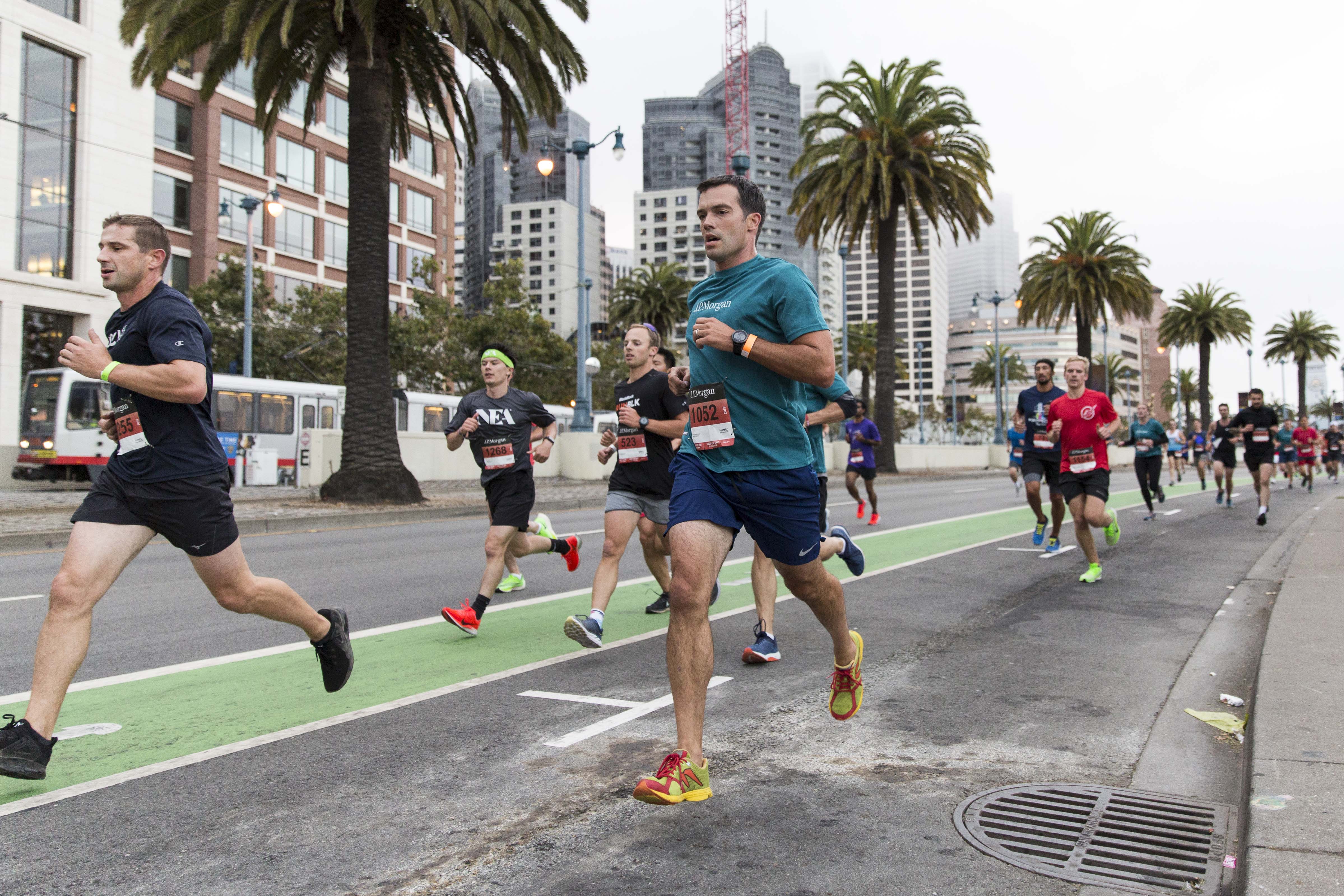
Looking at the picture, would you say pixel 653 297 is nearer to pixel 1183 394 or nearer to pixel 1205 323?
pixel 1205 323

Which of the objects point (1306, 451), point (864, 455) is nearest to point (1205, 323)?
point (1306, 451)

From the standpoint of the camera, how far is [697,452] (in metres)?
3.83

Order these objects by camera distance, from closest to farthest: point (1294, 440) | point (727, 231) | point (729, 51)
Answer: point (727, 231) → point (1294, 440) → point (729, 51)

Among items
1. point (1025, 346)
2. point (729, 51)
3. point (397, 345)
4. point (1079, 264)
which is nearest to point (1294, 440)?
point (1079, 264)

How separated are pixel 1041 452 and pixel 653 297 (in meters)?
43.3

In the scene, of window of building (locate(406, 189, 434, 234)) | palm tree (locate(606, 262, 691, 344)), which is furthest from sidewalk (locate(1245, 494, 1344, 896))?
window of building (locate(406, 189, 434, 234))

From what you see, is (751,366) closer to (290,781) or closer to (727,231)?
(727,231)

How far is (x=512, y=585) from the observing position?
8609mm

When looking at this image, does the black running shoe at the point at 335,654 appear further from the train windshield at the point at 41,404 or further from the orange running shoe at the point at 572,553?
the train windshield at the point at 41,404

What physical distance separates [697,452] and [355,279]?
15730 mm

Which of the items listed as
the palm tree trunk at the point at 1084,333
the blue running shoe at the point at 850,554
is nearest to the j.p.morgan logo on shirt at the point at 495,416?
the blue running shoe at the point at 850,554

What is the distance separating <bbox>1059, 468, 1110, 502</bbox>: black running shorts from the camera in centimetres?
931

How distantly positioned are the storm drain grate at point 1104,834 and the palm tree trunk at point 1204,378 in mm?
54905

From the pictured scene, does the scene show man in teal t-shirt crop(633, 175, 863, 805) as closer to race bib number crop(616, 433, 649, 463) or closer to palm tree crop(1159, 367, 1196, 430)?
race bib number crop(616, 433, 649, 463)
